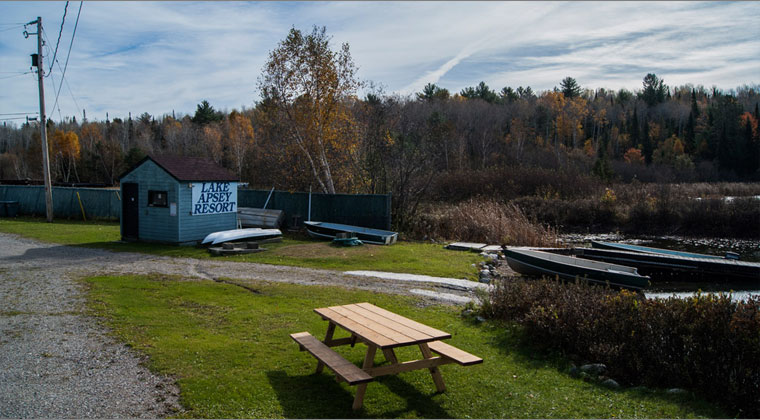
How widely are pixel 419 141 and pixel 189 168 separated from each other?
428 inches

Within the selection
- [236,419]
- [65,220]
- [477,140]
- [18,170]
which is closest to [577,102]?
[477,140]

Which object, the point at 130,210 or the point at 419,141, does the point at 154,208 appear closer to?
the point at 130,210

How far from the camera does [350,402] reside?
527cm

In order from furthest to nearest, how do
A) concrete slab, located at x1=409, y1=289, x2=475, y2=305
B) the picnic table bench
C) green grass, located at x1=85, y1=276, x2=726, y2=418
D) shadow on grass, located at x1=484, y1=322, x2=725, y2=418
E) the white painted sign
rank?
the white painted sign → concrete slab, located at x1=409, y1=289, x2=475, y2=305 → shadow on grass, located at x1=484, y1=322, x2=725, y2=418 → green grass, located at x1=85, y1=276, x2=726, y2=418 → the picnic table bench

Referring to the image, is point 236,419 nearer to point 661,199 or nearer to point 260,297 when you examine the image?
point 260,297

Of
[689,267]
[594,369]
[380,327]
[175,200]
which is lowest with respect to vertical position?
[689,267]

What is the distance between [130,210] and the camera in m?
18.5

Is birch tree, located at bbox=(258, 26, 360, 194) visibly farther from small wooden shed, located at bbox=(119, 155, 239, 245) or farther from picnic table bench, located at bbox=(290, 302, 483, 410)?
picnic table bench, located at bbox=(290, 302, 483, 410)

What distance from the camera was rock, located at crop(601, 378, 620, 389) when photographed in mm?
5719

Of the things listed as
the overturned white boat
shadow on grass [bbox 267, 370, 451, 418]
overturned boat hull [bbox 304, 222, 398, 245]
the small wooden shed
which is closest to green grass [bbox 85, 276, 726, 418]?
shadow on grass [bbox 267, 370, 451, 418]

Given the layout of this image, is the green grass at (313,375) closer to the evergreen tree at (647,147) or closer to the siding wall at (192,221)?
the siding wall at (192,221)

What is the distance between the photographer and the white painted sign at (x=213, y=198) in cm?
1766

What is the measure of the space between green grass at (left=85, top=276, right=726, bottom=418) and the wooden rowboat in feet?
14.6

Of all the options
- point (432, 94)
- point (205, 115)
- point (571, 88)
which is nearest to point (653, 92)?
point (571, 88)
